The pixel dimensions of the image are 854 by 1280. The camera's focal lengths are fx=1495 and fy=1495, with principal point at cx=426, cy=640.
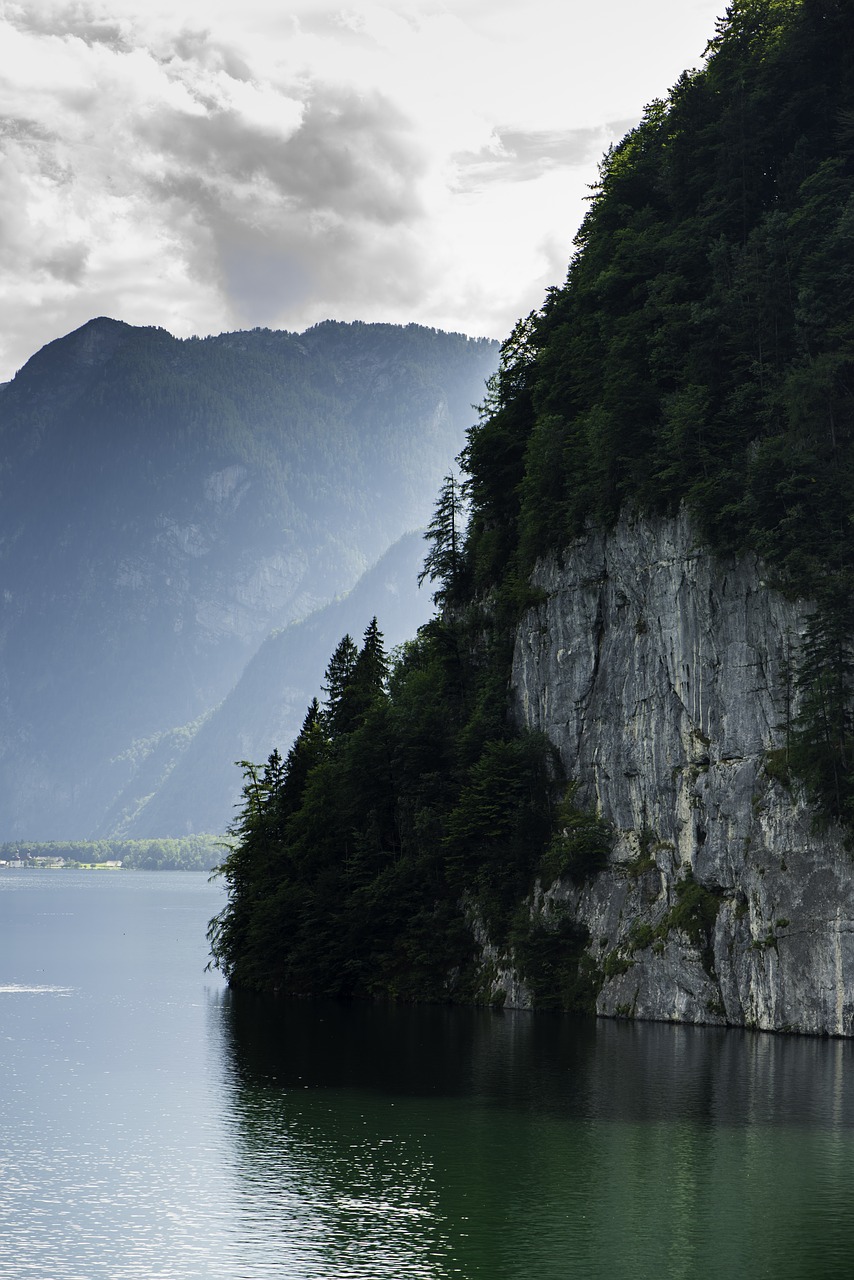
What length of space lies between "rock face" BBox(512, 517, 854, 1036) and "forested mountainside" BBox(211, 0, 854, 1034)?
0.15 metres

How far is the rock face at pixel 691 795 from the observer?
6275cm

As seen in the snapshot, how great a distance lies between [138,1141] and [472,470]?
5868cm

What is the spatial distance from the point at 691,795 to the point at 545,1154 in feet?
108

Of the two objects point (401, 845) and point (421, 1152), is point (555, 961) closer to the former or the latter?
point (401, 845)

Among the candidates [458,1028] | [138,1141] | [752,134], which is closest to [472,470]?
[752,134]

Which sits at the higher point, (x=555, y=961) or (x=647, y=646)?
(x=647, y=646)

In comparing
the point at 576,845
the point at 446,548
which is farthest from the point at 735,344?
the point at 446,548

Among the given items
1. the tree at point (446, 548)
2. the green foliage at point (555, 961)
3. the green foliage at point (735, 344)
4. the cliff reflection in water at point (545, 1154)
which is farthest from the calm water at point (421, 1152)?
the tree at point (446, 548)

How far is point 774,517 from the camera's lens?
2635 inches

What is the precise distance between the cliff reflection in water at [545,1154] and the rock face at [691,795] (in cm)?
415

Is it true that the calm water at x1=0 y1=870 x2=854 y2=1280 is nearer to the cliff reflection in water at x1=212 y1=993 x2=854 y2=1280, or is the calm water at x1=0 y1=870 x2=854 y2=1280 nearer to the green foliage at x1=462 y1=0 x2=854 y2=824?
the cliff reflection in water at x1=212 y1=993 x2=854 y2=1280

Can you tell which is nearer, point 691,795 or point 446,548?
point 691,795

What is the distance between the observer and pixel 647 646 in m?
74.8

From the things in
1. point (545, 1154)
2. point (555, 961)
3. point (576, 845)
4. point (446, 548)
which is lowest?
point (545, 1154)
